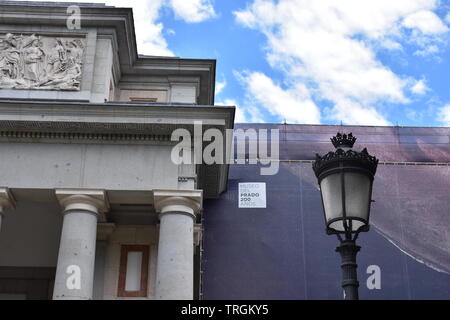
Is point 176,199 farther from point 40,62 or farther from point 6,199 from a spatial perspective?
point 40,62

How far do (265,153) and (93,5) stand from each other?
9.71 metres

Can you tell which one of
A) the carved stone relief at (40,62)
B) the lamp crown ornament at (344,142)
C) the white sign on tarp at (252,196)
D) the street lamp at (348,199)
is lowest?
the street lamp at (348,199)

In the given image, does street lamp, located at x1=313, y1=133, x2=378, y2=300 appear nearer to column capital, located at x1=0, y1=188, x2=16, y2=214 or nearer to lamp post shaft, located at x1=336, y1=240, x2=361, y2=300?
lamp post shaft, located at x1=336, y1=240, x2=361, y2=300

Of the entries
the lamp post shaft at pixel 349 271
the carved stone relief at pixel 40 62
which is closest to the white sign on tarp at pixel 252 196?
the carved stone relief at pixel 40 62

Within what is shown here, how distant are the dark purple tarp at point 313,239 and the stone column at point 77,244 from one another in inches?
298

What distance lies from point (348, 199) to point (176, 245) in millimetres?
9204

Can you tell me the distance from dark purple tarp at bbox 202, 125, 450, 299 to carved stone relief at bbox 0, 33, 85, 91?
8.10 m

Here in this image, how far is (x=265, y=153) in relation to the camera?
27.6 m

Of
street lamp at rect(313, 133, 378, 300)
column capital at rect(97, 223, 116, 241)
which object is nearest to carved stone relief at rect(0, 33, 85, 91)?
column capital at rect(97, 223, 116, 241)

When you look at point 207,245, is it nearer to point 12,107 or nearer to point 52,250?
point 52,250

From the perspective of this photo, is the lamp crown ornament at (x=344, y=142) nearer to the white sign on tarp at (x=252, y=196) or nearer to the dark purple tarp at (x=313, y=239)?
the dark purple tarp at (x=313, y=239)

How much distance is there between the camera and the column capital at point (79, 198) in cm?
1762

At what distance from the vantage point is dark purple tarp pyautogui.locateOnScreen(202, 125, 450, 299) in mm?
24109
